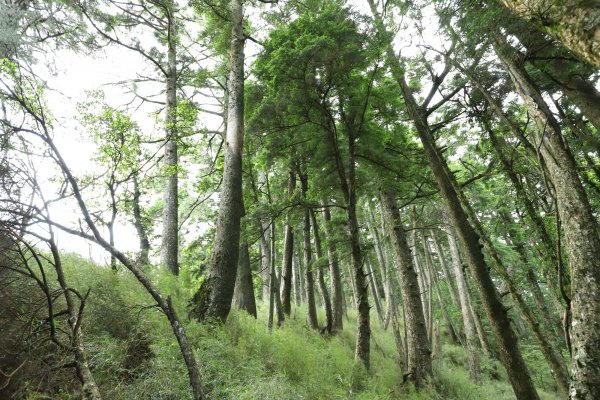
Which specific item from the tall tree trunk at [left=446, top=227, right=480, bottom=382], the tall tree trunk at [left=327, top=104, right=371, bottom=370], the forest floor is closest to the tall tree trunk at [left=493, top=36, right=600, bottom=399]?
the forest floor

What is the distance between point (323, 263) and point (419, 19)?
6.28 m

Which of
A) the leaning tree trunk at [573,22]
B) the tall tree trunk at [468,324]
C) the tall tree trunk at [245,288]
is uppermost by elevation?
the leaning tree trunk at [573,22]

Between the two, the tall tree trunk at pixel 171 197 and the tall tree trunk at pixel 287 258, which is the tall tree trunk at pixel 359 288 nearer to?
the tall tree trunk at pixel 287 258

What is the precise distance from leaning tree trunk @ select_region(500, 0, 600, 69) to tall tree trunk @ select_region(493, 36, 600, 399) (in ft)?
3.01

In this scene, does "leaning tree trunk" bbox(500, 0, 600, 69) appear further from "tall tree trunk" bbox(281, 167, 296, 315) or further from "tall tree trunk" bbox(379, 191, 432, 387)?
"tall tree trunk" bbox(281, 167, 296, 315)

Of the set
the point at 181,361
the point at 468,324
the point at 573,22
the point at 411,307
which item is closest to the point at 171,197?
the point at 181,361

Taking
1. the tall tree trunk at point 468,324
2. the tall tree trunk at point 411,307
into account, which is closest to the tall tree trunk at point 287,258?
the tall tree trunk at point 411,307

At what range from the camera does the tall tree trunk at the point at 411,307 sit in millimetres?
6809

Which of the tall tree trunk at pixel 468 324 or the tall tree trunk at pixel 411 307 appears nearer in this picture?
the tall tree trunk at pixel 411 307

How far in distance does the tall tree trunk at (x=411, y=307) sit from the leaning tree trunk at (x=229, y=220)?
14.0ft

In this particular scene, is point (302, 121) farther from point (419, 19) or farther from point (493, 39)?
point (493, 39)

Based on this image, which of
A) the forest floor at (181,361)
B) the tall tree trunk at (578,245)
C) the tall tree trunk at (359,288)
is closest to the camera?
the tall tree trunk at (578,245)

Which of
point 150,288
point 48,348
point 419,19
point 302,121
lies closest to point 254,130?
point 302,121

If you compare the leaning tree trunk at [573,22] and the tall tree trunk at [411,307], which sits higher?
the leaning tree trunk at [573,22]
